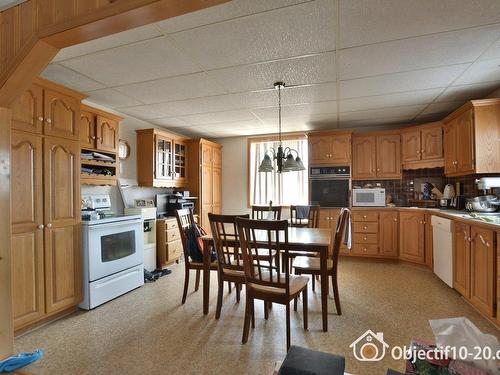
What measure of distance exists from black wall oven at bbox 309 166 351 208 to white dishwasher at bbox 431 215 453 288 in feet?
4.59

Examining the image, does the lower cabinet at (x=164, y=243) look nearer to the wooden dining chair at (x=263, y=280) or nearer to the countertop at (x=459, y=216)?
the wooden dining chair at (x=263, y=280)

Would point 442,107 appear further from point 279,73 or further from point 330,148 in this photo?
point 279,73

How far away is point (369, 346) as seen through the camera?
2102mm

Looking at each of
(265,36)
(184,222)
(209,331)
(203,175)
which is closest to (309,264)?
(209,331)

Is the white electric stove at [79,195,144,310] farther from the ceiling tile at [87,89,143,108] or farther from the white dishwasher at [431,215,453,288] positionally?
the white dishwasher at [431,215,453,288]

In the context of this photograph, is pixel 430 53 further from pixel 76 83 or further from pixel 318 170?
pixel 76 83

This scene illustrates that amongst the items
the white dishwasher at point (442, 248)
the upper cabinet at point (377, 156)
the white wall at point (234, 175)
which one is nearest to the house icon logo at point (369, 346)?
the white dishwasher at point (442, 248)

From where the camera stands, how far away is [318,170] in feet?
15.8

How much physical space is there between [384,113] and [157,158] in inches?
145

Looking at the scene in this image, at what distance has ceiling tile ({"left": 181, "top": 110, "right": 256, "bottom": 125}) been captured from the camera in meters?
4.01

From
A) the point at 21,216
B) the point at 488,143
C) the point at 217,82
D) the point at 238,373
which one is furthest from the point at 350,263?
the point at 21,216

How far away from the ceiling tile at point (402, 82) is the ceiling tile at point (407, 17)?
0.77 metres

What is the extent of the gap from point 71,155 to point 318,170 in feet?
12.3

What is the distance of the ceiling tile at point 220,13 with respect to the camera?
1.68m
